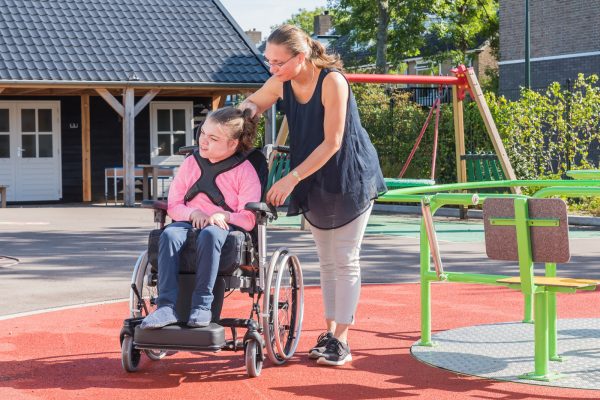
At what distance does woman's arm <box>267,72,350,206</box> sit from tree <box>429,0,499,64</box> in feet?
146

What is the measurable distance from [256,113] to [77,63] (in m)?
18.1

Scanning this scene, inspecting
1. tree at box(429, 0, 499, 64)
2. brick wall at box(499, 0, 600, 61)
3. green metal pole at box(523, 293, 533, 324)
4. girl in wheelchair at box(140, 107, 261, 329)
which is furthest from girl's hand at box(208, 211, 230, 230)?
tree at box(429, 0, 499, 64)

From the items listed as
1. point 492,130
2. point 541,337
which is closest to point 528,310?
point 541,337

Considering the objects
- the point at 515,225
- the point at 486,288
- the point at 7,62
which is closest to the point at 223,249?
the point at 515,225

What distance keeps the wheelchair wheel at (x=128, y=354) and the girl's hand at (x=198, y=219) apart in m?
0.69

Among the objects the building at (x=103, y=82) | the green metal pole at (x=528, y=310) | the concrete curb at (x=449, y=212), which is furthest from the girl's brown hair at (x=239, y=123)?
the building at (x=103, y=82)

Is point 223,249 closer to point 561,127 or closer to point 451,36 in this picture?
point 561,127

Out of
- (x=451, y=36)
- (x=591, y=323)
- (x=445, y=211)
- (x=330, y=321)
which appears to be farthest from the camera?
(x=451, y=36)

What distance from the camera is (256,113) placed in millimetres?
A: 6488

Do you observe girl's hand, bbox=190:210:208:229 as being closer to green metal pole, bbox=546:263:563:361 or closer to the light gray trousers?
the light gray trousers

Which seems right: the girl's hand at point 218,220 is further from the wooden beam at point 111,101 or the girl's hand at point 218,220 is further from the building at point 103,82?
the wooden beam at point 111,101

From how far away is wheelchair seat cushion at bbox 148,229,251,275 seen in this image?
5.97m

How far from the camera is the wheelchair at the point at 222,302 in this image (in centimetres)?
577

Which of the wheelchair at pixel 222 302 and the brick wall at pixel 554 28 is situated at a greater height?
the brick wall at pixel 554 28
